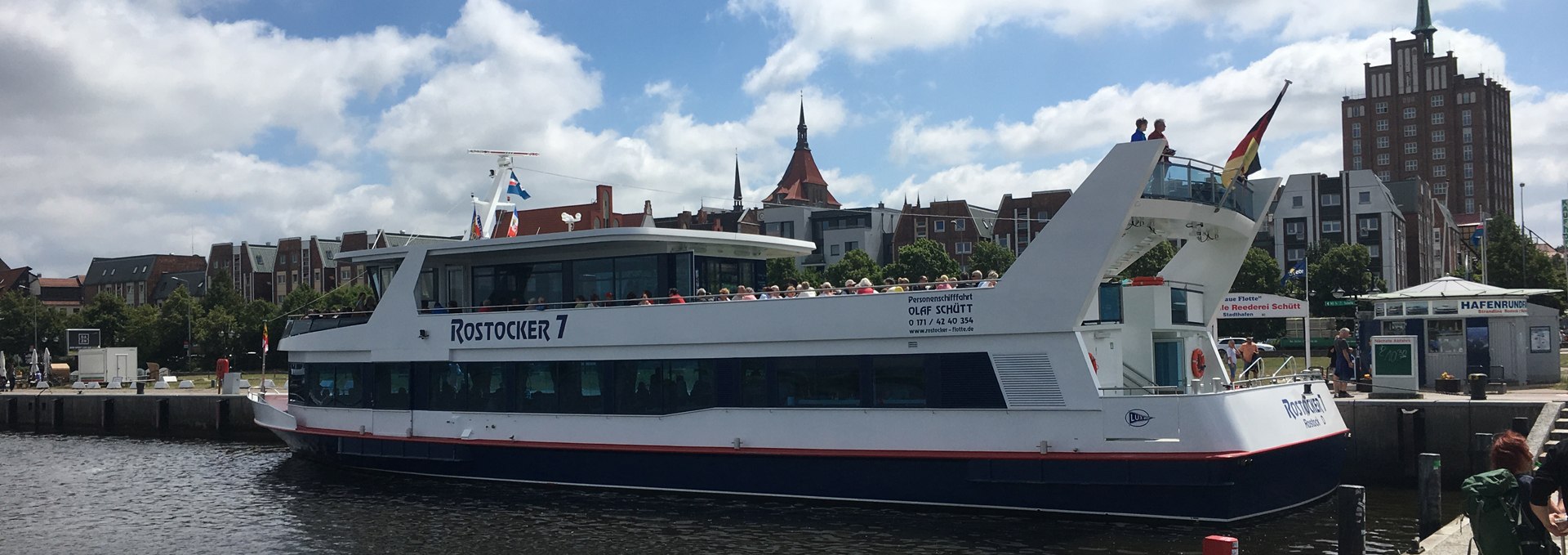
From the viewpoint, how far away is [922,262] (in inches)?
2153

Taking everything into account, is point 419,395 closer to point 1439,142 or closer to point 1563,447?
point 1563,447

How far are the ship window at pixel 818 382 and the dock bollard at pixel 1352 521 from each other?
20.2 feet

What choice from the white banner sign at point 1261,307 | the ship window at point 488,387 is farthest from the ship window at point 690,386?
the white banner sign at point 1261,307

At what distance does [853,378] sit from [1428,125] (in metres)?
97.8

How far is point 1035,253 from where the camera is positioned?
1341 centimetres

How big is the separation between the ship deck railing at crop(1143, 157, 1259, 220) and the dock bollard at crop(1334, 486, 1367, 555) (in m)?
4.44

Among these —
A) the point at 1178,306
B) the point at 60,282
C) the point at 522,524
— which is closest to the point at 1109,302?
the point at 1178,306

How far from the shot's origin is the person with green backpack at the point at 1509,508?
5.82 meters

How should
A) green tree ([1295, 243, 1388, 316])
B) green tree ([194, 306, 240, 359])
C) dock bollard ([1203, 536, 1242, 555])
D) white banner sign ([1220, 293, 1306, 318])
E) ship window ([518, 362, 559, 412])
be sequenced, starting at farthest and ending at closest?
1. green tree ([194, 306, 240, 359])
2. green tree ([1295, 243, 1388, 316])
3. white banner sign ([1220, 293, 1306, 318])
4. ship window ([518, 362, 559, 412])
5. dock bollard ([1203, 536, 1242, 555])

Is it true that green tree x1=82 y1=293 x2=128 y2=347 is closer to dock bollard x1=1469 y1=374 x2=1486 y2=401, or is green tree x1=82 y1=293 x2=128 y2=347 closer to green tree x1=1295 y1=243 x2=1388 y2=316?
green tree x1=1295 y1=243 x2=1388 y2=316

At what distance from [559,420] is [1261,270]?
43342 mm

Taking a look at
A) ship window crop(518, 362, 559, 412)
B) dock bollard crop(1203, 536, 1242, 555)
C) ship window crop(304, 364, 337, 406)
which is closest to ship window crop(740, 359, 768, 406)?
ship window crop(518, 362, 559, 412)

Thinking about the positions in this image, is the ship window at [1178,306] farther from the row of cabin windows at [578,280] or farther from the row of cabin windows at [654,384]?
the row of cabin windows at [578,280]

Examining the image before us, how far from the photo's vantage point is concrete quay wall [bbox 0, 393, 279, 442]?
29734 mm
